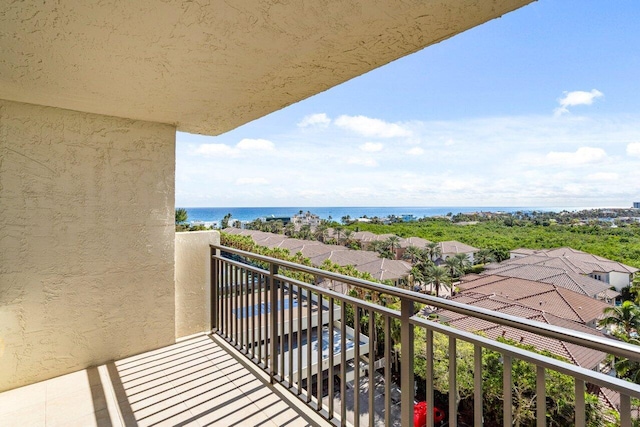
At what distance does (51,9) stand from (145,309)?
2439mm

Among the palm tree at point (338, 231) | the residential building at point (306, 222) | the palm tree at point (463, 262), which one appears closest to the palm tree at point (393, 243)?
the palm tree at point (463, 262)

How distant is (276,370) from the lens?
2.39 meters

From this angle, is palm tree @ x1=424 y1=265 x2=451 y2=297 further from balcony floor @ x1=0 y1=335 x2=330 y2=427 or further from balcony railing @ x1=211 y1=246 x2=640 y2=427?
balcony floor @ x1=0 y1=335 x2=330 y2=427

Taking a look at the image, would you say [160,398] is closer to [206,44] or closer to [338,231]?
[206,44]

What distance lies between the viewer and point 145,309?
2.88 meters

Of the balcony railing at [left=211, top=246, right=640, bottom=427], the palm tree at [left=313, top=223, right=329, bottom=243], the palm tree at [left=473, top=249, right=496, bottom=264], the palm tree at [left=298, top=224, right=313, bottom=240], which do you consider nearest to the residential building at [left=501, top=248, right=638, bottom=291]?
the palm tree at [left=473, top=249, right=496, bottom=264]

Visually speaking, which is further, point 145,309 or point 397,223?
point 397,223

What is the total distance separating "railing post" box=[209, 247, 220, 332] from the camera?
3.26m

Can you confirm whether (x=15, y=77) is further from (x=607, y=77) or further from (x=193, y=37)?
(x=607, y=77)

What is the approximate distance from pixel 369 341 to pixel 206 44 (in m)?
1.72

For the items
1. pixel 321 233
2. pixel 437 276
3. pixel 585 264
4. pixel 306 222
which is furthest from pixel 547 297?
pixel 306 222

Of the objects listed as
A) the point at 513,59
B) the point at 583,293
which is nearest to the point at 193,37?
the point at 583,293

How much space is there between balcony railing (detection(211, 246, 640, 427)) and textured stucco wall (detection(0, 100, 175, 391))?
703 mm

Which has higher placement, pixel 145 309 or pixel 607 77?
pixel 607 77
